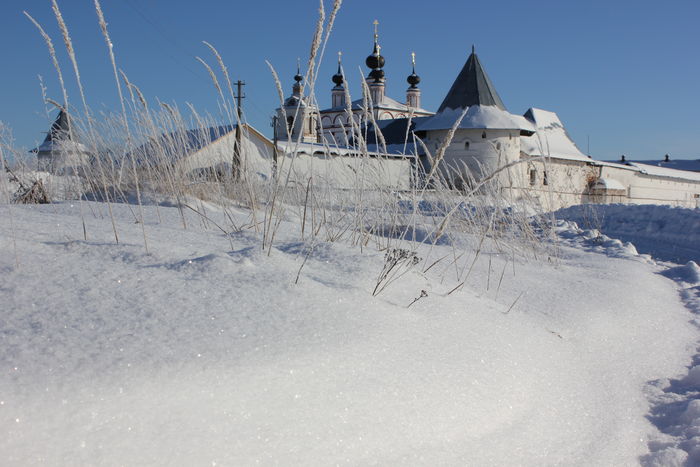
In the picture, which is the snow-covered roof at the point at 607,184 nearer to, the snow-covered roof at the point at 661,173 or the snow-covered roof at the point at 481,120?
the snow-covered roof at the point at 661,173

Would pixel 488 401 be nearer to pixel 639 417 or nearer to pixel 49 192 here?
pixel 639 417

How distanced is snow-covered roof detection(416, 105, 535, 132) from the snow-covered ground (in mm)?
22288

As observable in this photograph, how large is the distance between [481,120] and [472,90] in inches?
70.7

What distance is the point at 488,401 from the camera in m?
1.11

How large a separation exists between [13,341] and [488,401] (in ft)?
2.91

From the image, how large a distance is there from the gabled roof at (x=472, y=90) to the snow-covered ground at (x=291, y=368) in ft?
78.5

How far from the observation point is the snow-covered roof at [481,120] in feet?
76.8

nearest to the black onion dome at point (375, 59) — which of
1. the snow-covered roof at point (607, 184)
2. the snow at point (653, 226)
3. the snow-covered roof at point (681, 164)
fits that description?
the snow-covered roof at point (607, 184)

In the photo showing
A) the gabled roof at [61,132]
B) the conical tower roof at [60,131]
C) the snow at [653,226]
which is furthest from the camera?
the snow at [653,226]

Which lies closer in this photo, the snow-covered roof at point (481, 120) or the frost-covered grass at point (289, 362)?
the frost-covered grass at point (289, 362)

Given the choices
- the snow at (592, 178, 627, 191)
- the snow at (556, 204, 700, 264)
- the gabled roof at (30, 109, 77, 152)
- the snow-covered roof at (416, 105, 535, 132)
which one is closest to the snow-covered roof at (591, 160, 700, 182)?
the snow at (592, 178, 627, 191)

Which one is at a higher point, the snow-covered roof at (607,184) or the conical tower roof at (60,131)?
the conical tower roof at (60,131)

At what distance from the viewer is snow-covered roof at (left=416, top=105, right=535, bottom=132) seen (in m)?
23.4

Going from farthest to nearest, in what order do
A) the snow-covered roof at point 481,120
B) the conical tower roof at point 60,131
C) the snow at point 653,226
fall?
the snow-covered roof at point 481,120 → the snow at point 653,226 → the conical tower roof at point 60,131
